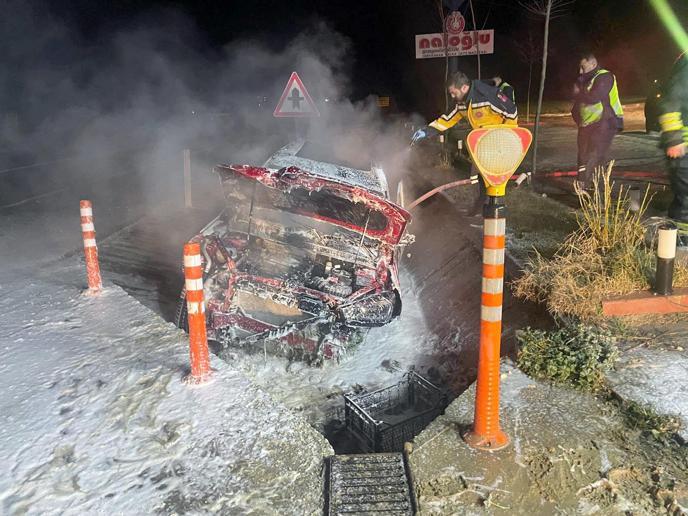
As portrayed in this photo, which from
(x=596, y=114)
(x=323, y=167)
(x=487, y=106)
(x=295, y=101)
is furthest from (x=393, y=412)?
(x=295, y=101)

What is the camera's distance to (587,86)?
736 centimetres

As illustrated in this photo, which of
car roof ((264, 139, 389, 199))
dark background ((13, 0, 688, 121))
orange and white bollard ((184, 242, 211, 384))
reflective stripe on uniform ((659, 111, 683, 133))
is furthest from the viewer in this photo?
dark background ((13, 0, 688, 121))

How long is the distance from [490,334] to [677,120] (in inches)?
145

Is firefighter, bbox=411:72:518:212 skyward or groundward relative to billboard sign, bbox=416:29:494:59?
groundward

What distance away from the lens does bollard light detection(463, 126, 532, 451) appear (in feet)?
9.71

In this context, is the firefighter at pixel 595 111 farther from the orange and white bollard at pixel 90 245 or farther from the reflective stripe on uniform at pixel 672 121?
the orange and white bollard at pixel 90 245

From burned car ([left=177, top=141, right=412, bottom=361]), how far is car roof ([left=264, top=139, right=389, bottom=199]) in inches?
22.5

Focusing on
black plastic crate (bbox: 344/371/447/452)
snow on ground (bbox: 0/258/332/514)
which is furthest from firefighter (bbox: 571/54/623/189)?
snow on ground (bbox: 0/258/332/514)

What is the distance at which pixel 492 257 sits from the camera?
311 centimetres

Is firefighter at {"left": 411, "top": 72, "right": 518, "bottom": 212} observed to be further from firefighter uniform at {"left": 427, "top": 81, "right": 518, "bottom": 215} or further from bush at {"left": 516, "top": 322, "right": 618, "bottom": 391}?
bush at {"left": 516, "top": 322, "right": 618, "bottom": 391}

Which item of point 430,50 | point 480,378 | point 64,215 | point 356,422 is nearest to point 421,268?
point 356,422

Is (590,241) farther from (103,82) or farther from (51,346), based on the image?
(103,82)

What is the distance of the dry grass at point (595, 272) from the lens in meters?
4.68

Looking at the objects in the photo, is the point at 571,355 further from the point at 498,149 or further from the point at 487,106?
the point at 487,106
